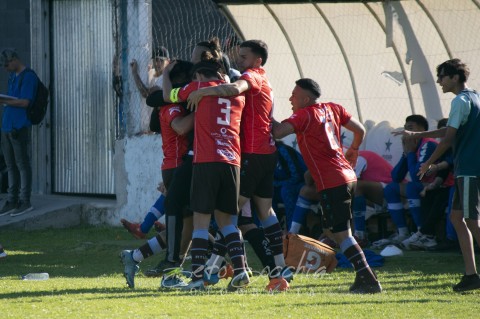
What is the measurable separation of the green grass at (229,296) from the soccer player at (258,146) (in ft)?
1.41

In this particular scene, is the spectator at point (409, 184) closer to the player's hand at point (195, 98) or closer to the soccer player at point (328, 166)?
the soccer player at point (328, 166)

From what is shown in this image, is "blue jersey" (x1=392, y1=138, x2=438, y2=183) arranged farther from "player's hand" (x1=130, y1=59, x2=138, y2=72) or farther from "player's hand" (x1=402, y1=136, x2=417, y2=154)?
"player's hand" (x1=130, y1=59, x2=138, y2=72)

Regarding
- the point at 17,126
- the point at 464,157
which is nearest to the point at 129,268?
the point at 464,157

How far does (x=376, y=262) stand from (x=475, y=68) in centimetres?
443

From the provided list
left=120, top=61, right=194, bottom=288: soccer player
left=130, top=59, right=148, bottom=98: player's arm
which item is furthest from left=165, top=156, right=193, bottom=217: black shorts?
left=130, top=59, right=148, bottom=98: player's arm

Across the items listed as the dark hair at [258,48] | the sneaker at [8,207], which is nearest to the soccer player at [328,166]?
the dark hair at [258,48]

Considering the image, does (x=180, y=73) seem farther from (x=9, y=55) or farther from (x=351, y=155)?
(x=9, y=55)

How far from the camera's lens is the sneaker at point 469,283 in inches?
321

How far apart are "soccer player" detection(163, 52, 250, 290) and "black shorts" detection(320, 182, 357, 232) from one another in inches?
28.6

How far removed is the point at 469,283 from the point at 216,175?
2143 millimetres

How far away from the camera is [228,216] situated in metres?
8.26

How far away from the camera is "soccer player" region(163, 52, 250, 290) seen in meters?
8.06

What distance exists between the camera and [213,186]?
8.05 metres

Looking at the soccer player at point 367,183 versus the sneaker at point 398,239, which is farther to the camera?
the soccer player at point 367,183
